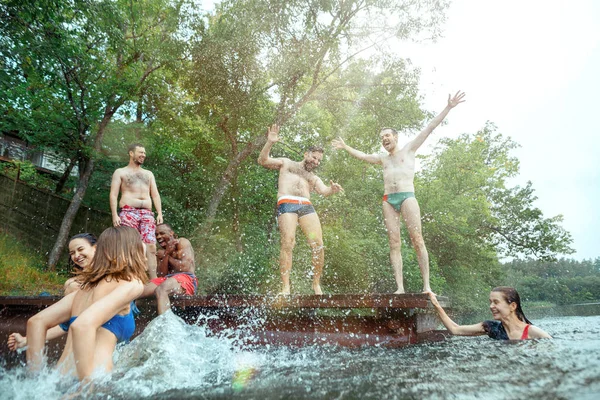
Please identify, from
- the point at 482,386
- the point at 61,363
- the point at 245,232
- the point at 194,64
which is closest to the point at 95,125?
the point at 194,64

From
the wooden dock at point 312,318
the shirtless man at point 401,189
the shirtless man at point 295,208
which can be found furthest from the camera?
the shirtless man at point 295,208

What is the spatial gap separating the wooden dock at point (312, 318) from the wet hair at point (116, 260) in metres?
1.76

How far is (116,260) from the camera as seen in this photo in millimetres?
2637

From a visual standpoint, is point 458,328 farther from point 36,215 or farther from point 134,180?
point 36,215

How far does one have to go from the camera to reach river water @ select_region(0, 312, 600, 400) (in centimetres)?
194

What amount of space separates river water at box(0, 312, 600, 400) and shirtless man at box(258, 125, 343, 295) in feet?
4.70

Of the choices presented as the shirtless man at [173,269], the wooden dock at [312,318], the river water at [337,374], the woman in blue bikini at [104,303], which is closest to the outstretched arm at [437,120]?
the wooden dock at [312,318]

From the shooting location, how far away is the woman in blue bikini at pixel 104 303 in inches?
96.5

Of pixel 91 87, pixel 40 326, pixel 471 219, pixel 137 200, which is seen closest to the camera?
pixel 40 326

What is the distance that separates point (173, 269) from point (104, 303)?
3024 mm

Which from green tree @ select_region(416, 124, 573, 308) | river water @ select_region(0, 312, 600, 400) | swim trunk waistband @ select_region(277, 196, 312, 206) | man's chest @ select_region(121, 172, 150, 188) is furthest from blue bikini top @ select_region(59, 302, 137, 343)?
green tree @ select_region(416, 124, 573, 308)

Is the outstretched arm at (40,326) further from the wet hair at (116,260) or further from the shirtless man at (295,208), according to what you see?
the shirtless man at (295,208)

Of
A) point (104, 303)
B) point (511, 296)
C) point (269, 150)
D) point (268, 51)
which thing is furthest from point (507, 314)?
point (268, 51)

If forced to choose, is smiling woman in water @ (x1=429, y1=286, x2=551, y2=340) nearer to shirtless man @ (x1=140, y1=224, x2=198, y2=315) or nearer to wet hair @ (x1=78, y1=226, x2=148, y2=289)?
wet hair @ (x1=78, y1=226, x2=148, y2=289)
